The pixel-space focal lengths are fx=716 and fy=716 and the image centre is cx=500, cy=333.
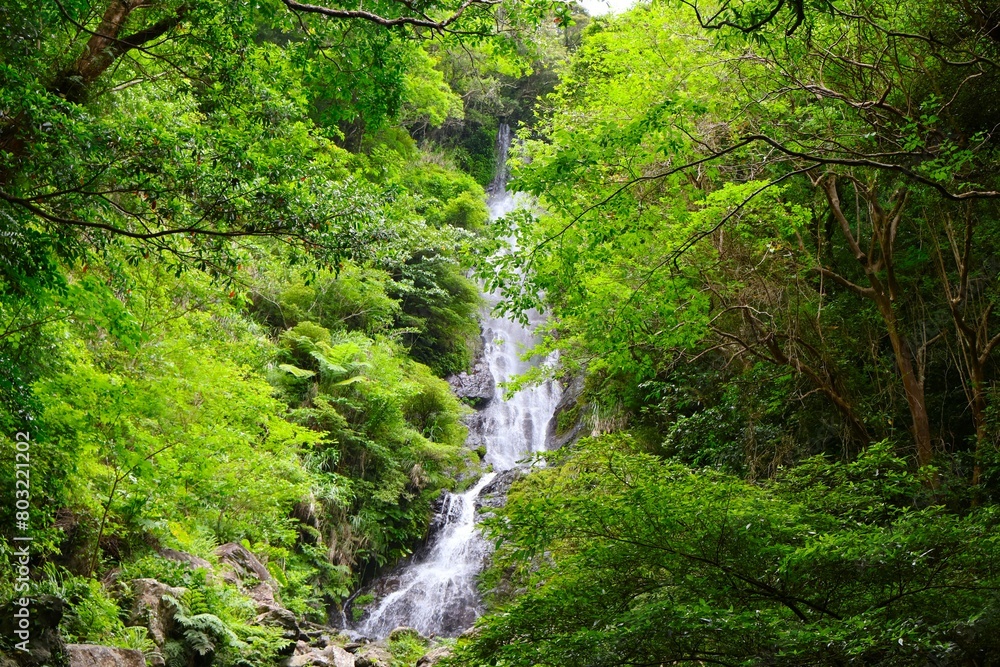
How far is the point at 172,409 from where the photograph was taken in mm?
9016

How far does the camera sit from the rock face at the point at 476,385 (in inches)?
837

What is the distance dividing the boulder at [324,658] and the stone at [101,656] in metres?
3.15

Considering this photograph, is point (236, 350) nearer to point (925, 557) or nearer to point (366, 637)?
point (366, 637)

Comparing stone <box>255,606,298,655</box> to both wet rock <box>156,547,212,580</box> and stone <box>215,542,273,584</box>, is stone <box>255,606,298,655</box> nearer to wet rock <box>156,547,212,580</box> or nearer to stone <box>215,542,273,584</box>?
stone <box>215,542,273,584</box>

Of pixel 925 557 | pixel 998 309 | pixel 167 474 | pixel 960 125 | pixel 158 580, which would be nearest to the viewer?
pixel 925 557

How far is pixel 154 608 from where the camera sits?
791cm

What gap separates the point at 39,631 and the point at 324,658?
16.9ft

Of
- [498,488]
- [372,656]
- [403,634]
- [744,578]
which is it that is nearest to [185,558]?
[372,656]

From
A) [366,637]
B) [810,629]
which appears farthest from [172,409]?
[810,629]

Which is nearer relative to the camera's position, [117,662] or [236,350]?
[117,662]

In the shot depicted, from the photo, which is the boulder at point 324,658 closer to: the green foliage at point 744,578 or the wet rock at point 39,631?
the wet rock at point 39,631

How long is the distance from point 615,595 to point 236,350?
8.06 meters

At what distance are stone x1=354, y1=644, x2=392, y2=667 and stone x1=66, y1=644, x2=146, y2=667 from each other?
451 centimetres

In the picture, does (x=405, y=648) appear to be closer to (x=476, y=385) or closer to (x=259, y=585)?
(x=259, y=585)
